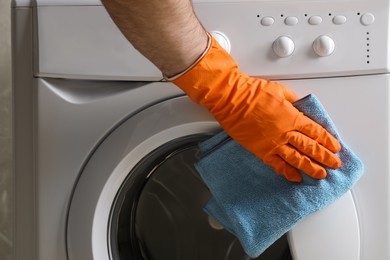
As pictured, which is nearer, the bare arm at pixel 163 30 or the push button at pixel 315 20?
the bare arm at pixel 163 30

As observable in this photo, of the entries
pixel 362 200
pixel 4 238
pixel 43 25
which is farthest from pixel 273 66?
pixel 4 238

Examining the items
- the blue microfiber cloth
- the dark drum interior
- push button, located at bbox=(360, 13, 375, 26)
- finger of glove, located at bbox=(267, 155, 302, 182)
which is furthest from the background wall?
push button, located at bbox=(360, 13, 375, 26)

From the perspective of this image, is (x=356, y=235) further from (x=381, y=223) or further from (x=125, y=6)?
(x=125, y=6)

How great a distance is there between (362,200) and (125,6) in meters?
0.52

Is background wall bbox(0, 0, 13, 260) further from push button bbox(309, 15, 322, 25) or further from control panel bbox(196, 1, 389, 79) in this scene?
push button bbox(309, 15, 322, 25)

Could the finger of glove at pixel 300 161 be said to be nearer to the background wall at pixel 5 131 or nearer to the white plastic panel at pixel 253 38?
the white plastic panel at pixel 253 38

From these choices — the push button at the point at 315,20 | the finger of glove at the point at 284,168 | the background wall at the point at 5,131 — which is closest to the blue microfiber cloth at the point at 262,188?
the finger of glove at the point at 284,168

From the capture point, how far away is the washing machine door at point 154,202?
2.85ft

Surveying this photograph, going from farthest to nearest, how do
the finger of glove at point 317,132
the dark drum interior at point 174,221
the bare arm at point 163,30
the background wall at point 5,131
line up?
the background wall at point 5,131
the dark drum interior at point 174,221
the finger of glove at point 317,132
the bare arm at point 163,30

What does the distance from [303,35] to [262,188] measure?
27 centimetres

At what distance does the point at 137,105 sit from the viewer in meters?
0.89

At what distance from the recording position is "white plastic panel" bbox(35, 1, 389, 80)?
0.86 meters

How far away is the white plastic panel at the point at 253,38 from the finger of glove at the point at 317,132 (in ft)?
0.33

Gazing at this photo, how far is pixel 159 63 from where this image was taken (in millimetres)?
794
